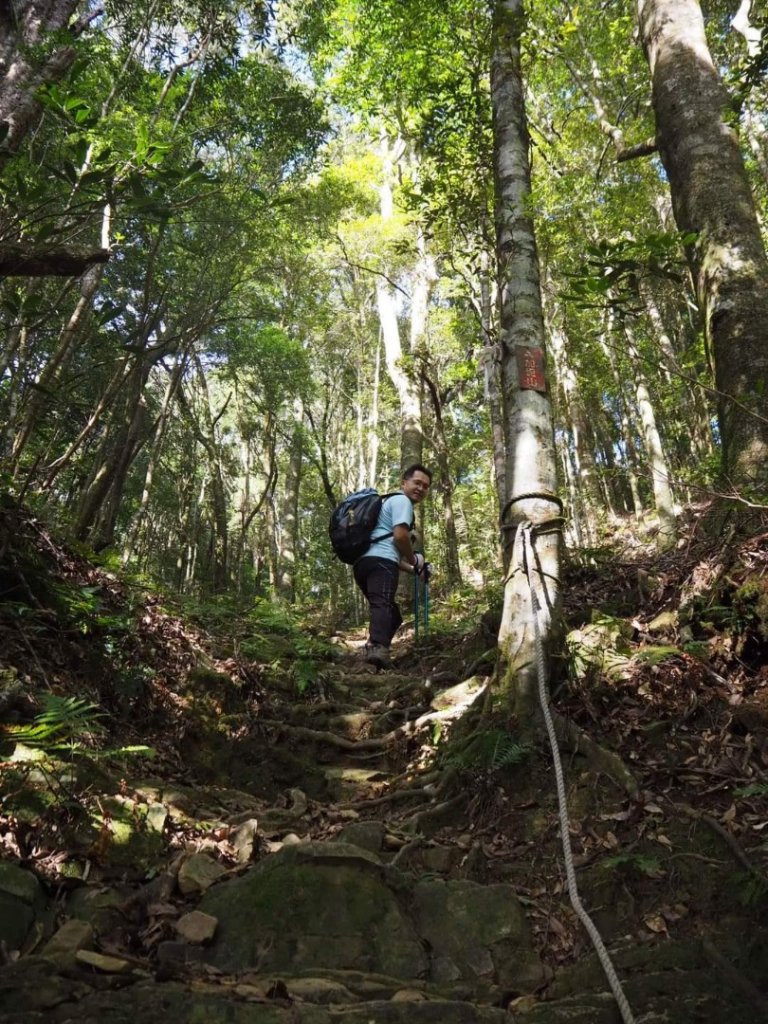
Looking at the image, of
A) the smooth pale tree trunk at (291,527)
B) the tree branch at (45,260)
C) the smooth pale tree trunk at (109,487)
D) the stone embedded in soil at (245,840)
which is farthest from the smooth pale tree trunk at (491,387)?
the smooth pale tree trunk at (291,527)

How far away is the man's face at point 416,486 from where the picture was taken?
6758mm

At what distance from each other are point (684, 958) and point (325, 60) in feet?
55.6

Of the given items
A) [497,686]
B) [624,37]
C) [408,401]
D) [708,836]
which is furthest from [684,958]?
[624,37]

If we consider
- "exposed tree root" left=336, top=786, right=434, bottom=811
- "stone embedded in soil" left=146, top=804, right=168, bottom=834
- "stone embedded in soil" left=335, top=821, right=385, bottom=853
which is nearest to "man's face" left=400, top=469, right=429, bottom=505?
"exposed tree root" left=336, top=786, right=434, bottom=811

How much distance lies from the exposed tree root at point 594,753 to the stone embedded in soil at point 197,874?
1880 mm

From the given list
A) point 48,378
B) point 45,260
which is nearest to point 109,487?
point 48,378

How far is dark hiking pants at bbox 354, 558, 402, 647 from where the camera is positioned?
6391mm

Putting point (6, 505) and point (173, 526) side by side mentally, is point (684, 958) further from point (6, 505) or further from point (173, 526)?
point (173, 526)

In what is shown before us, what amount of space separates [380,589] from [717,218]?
4266 millimetres

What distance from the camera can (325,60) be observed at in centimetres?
1409

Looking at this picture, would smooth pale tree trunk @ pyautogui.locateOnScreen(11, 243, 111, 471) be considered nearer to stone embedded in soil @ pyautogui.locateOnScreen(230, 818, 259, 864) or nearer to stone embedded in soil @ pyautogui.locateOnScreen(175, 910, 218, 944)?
stone embedded in soil @ pyautogui.locateOnScreen(230, 818, 259, 864)

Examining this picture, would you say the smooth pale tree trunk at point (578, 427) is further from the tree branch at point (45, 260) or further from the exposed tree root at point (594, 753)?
the tree branch at point (45, 260)

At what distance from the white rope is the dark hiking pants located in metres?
2.51

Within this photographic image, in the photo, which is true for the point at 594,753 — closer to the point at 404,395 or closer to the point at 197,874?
the point at 197,874
